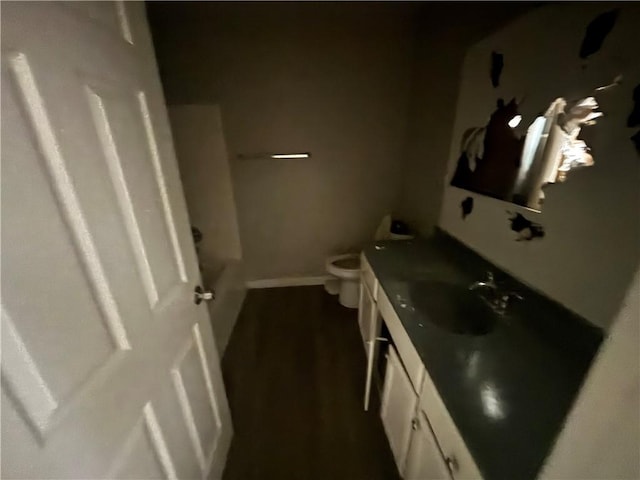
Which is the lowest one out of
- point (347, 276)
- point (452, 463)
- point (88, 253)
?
point (347, 276)

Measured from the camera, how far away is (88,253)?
0.57 metres

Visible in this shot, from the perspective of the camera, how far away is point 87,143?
574 millimetres

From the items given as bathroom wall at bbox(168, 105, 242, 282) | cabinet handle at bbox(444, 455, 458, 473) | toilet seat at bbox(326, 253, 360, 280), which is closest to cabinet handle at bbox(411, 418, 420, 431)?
cabinet handle at bbox(444, 455, 458, 473)

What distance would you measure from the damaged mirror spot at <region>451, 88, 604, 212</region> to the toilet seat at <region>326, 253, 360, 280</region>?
3.38 feet

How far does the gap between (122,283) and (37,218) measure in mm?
235

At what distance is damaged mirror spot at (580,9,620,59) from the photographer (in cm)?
79

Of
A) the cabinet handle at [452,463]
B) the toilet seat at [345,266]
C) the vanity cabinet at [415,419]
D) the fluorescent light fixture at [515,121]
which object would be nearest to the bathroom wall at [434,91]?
the fluorescent light fixture at [515,121]

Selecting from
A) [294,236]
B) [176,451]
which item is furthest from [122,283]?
[294,236]

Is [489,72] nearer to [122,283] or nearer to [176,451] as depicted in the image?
[122,283]

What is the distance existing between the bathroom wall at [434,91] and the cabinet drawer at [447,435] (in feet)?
3.95

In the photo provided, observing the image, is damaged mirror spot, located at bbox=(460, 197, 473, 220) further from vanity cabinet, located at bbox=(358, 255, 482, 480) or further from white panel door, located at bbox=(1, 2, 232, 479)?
white panel door, located at bbox=(1, 2, 232, 479)

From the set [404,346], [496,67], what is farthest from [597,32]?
[404,346]

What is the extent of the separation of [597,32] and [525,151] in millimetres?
365

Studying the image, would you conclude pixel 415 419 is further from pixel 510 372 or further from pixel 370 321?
pixel 370 321
